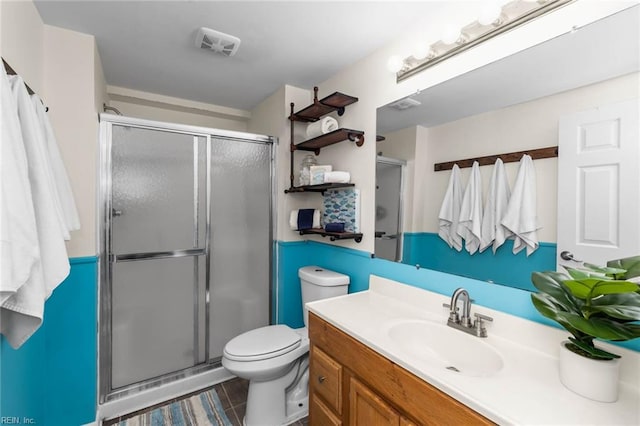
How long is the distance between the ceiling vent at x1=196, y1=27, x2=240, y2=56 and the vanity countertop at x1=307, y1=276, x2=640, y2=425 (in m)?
1.62

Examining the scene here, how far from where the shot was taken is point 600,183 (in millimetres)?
882

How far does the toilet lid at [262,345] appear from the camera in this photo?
5.08 ft

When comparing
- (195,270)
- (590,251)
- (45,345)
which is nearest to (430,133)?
(590,251)

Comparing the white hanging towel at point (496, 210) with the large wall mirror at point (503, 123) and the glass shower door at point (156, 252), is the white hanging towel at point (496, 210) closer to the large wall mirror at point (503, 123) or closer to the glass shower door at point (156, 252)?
the large wall mirror at point (503, 123)

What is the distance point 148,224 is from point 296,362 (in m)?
1.36

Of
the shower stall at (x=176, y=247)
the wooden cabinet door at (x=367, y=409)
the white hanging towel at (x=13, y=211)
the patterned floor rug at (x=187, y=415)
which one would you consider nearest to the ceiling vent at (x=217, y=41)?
the shower stall at (x=176, y=247)

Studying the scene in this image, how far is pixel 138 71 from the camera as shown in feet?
6.77

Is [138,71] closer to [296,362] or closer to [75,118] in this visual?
[75,118]

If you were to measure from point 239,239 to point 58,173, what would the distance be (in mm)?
1184

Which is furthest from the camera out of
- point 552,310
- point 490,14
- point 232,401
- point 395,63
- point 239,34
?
point 232,401

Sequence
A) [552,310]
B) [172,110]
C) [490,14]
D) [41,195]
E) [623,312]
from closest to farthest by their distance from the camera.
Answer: [623,312], [552,310], [41,195], [490,14], [172,110]

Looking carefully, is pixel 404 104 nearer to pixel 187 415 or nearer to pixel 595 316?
pixel 595 316

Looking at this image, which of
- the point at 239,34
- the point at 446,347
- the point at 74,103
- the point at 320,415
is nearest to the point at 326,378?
the point at 320,415

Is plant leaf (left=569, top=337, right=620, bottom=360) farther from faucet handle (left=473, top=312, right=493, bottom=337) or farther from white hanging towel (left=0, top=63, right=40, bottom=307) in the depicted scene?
white hanging towel (left=0, top=63, right=40, bottom=307)
